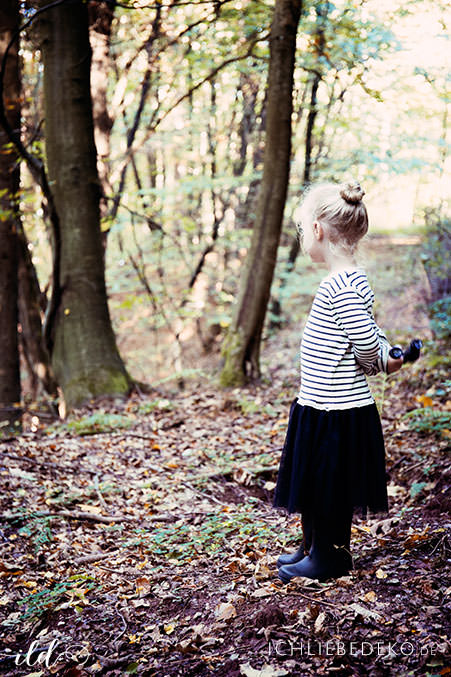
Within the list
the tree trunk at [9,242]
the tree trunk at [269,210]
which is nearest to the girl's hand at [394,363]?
the tree trunk at [269,210]

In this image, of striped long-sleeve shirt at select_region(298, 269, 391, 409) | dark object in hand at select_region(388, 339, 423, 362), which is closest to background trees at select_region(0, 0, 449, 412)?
striped long-sleeve shirt at select_region(298, 269, 391, 409)

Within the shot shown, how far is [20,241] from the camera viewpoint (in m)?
8.57

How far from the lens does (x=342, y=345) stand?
2531mm

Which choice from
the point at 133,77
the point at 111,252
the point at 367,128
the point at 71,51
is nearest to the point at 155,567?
the point at 71,51

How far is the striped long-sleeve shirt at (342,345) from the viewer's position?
247 cm

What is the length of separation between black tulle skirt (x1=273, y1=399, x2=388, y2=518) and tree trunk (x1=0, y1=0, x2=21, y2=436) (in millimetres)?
5768

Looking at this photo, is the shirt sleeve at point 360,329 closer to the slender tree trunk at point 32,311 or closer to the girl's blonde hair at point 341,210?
the girl's blonde hair at point 341,210

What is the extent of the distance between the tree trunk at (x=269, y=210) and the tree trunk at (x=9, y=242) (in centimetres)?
315

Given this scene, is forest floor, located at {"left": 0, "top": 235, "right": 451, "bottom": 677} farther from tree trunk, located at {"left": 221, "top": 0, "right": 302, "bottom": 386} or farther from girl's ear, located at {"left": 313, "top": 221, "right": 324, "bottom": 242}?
girl's ear, located at {"left": 313, "top": 221, "right": 324, "bottom": 242}

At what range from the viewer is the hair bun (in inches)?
98.5

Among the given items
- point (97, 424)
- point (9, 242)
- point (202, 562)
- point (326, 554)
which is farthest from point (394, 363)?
point (9, 242)

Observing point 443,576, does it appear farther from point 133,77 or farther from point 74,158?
point 133,77

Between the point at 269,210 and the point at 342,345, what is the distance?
447cm

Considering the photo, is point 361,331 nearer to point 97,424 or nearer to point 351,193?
point 351,193
